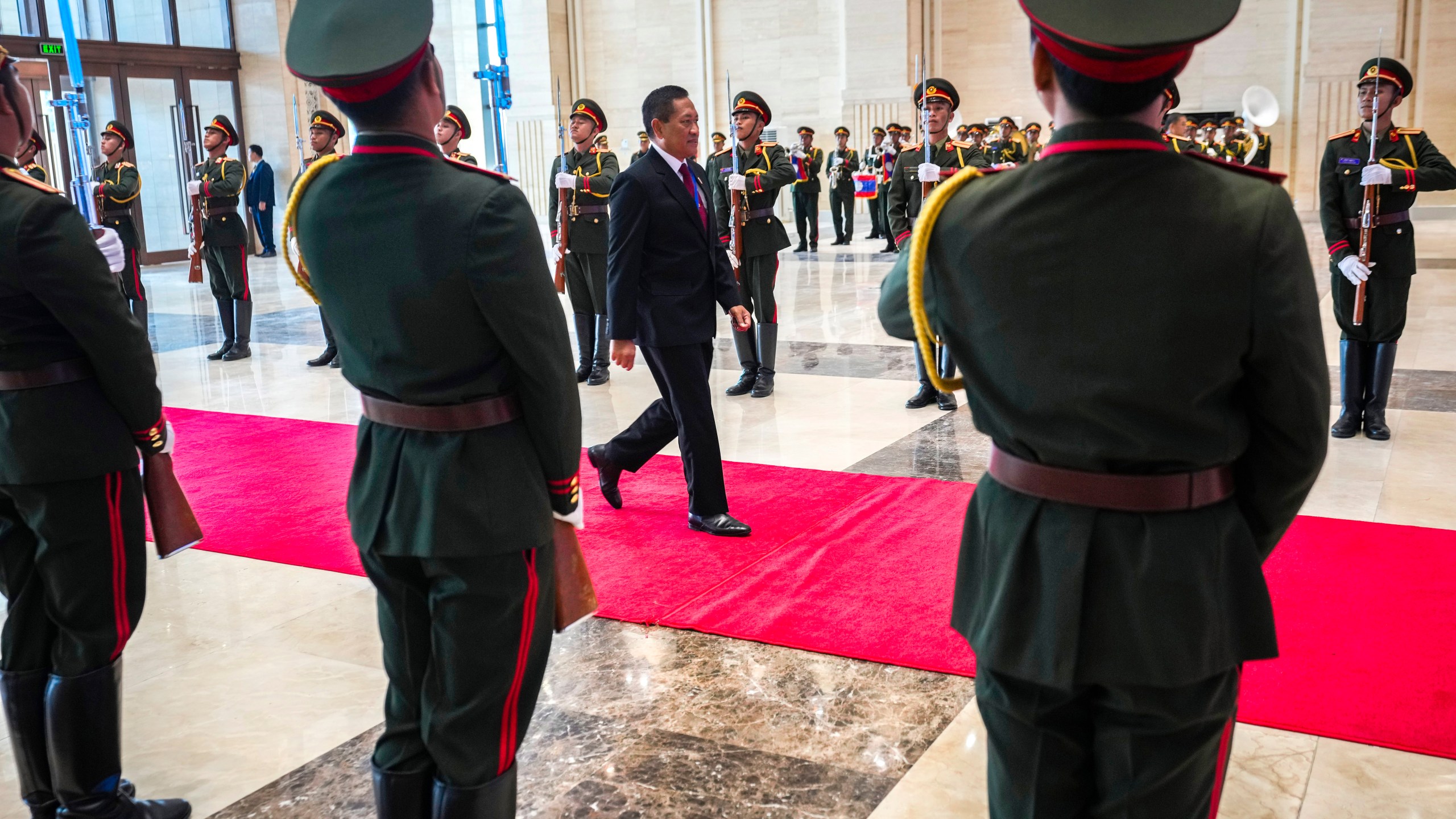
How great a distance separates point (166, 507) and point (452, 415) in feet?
3.06

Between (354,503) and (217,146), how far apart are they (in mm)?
7682

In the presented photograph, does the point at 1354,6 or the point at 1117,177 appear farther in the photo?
the point at 1354,6

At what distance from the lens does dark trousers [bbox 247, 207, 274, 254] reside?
17.3m

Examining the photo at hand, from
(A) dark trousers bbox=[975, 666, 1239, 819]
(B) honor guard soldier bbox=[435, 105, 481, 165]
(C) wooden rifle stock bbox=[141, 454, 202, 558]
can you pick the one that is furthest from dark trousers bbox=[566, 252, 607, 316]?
(A) dark trousers bbox=[975, 666, 1239, 819]

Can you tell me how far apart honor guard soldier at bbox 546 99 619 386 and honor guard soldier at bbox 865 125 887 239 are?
9.81 m

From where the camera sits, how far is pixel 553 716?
2969mm

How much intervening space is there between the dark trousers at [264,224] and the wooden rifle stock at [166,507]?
15.8 m

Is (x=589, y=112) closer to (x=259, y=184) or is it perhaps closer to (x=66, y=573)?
(x=66, y=573)

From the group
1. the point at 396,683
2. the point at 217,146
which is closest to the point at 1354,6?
the point at 217,146

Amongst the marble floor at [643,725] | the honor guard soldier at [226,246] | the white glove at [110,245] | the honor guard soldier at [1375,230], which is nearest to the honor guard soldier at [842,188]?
the honor guard soldier at [226,246]

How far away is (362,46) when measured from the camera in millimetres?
1848

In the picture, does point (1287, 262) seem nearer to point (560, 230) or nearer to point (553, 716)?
point (553, 716)

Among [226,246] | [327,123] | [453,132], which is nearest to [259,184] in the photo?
[226,246]

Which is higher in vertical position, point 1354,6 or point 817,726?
point 1354,6
